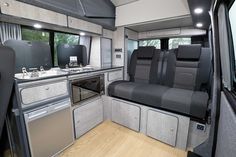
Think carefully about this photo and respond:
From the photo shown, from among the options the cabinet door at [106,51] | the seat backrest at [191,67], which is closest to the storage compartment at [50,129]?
the cabinet door at [106,51]

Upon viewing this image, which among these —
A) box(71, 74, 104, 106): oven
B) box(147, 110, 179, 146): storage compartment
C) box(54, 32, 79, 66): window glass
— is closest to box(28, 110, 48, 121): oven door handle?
box(71, 74, 104, 106): oven

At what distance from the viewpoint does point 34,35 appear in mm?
1981

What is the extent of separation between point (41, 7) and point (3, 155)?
1864 mm

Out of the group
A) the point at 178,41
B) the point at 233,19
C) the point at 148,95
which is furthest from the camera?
the point at 178,41

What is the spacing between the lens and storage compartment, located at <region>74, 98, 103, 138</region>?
191cm

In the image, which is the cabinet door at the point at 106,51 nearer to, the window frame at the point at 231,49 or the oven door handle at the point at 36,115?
the oven door handle at the point at 36,115

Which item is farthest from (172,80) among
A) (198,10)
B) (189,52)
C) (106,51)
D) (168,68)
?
(106,51)

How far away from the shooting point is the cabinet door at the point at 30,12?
137 centimetres

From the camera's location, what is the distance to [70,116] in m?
1.75

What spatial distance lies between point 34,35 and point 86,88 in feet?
3.76

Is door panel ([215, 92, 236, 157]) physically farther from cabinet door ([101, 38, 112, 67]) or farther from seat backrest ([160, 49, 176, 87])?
Answer: cabinet door ([101, 38, 112, 67])

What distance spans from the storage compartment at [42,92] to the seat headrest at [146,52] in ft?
5.44

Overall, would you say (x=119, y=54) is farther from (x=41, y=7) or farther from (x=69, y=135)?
(x=69, y=135)

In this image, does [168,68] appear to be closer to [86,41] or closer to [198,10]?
[198,10]
